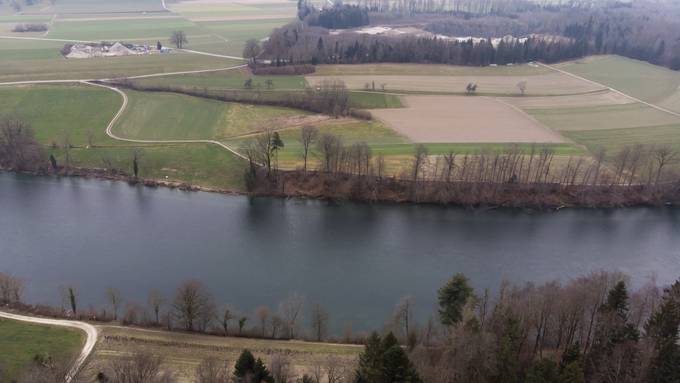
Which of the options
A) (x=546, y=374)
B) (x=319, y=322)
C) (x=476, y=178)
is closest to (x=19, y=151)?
(x=319, y=322)

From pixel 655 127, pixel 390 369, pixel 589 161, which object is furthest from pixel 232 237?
pixel 655 127

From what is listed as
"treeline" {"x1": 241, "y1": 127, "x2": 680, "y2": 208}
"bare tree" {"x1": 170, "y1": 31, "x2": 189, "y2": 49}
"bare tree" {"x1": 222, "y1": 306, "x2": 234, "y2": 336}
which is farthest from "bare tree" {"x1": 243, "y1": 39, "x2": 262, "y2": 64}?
"bare tree" {"x1": 222, "y1": 306, "x2": 234, "y2": 336}

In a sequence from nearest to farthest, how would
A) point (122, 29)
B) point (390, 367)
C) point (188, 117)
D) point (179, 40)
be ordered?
point (390, 367) → point (188, 117) → point (179, 40) → point (122, 29)

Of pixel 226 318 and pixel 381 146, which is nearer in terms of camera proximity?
pixel 226 318

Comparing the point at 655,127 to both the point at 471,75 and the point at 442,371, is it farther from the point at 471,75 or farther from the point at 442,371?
the point at 442,371

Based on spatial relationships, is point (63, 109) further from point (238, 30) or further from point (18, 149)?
point (238, 30)
